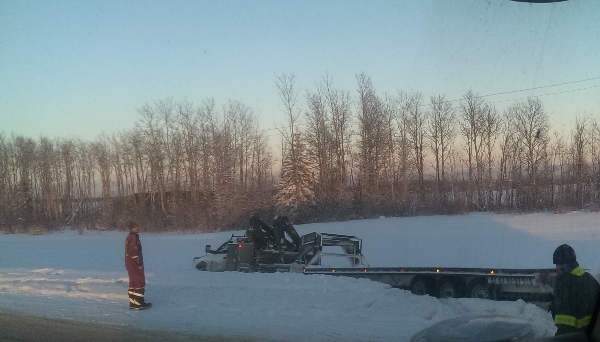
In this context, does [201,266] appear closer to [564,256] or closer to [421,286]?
[421,286]

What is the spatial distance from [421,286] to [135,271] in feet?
22.4

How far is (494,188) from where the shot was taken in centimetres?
4081

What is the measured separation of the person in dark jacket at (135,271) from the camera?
518 inches

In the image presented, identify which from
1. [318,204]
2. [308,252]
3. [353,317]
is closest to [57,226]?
[318,204]

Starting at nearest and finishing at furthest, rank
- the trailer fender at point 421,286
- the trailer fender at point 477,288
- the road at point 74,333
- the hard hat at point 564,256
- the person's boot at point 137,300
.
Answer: the hard hat at point 564,256, the road at point 74,333, the person's boot at point 137,300, the trailer fender at point 477,288, the trailer fender at point 421,286

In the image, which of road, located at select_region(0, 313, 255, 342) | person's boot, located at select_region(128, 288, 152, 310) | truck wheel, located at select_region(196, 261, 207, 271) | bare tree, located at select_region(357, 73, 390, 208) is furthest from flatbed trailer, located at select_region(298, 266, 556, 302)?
bare tree, located at select_region(357, 73, 390, 208)

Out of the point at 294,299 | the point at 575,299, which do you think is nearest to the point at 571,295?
the point at 575,299

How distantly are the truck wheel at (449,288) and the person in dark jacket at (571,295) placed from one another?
27.6 ft

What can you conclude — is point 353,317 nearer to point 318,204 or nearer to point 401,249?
→ point 401,249

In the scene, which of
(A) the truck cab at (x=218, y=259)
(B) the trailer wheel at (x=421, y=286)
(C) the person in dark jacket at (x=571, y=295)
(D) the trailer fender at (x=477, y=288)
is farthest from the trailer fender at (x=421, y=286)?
(C) the person in dark jacket at (x=571, y=295)

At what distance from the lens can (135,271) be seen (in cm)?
1336

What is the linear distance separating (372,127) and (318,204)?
845cm

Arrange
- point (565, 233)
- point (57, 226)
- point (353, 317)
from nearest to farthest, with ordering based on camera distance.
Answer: point (353, 317)
point (565, 233)
point (57, 226)

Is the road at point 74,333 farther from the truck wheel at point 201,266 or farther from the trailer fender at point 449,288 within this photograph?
the truck wheel at point 201,266
